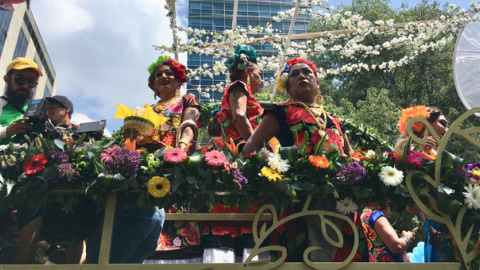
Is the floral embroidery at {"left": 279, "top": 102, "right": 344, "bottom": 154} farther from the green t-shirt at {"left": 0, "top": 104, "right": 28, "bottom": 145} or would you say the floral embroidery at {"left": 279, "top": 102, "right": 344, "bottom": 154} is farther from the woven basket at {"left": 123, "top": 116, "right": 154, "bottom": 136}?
the green t-shirt at {"left": 0, "top": 104, "right": 28, "bottom": 145}

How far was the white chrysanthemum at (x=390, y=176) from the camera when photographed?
1969 millimetres

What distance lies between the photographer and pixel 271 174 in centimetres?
193

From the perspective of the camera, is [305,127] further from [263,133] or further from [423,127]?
[423,127]

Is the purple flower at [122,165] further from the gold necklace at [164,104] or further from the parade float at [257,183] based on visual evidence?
the gold necklace at [164,104]

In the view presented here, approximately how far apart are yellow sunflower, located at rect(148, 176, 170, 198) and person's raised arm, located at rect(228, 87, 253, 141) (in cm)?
134

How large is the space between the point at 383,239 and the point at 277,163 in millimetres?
2166

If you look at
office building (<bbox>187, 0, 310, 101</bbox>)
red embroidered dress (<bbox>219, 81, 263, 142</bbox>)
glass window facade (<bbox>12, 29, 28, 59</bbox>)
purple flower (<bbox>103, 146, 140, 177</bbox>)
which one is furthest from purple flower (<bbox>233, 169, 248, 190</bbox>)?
office building (<bbox>187, 0, 310, 101</bbox>)

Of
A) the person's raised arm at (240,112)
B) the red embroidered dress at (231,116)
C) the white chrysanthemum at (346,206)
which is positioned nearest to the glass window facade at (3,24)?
the red embroidered dress at (231,116)

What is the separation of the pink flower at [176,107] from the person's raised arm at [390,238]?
83.2 inches

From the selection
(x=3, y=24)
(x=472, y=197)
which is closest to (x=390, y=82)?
(x=472, y=197)

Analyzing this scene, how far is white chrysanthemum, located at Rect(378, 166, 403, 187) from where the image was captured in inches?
77.5

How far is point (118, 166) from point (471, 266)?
1.78m

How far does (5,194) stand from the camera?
1932mm

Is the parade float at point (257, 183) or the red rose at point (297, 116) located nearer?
the parade float at point (257, 183)
